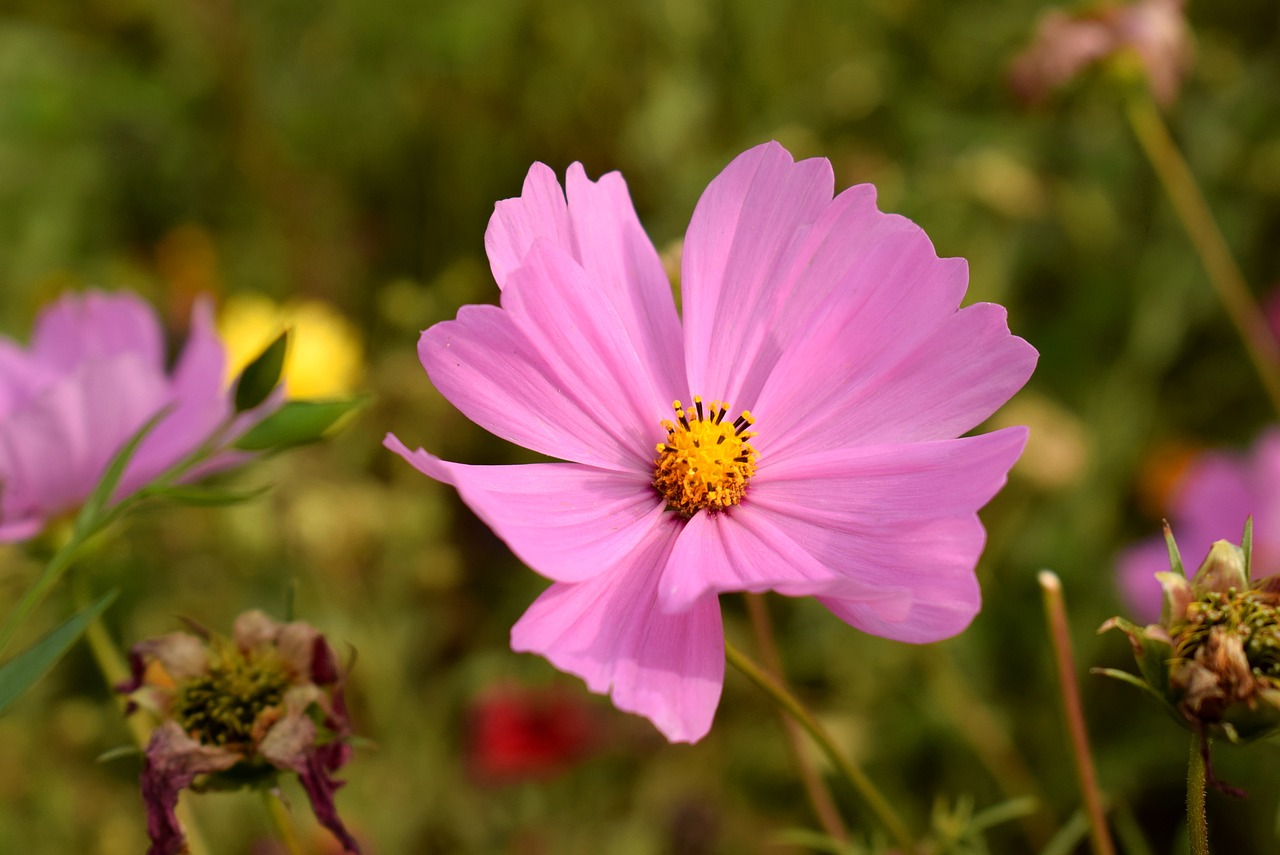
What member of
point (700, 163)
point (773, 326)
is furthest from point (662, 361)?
point (700, 163)

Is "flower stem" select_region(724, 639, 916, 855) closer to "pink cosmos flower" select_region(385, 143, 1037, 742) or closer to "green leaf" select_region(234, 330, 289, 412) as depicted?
"pink cosmos flower" select_region(385, 143, 1037, 742)

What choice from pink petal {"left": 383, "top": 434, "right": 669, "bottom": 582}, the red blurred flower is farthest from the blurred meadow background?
pink petal {"left": 383, "top": 434, "right": 669, "bottom": 582}

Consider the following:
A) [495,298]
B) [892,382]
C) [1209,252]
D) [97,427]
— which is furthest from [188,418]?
[495,298]

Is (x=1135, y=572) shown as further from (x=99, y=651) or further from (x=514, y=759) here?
(x=99, y=651)

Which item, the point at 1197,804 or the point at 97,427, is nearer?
the point at 1197,804

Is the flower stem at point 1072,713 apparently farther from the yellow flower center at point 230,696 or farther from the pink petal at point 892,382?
the yellow flower center at point 230,696

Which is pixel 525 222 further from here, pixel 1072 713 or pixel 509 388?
pixel 1072 713
